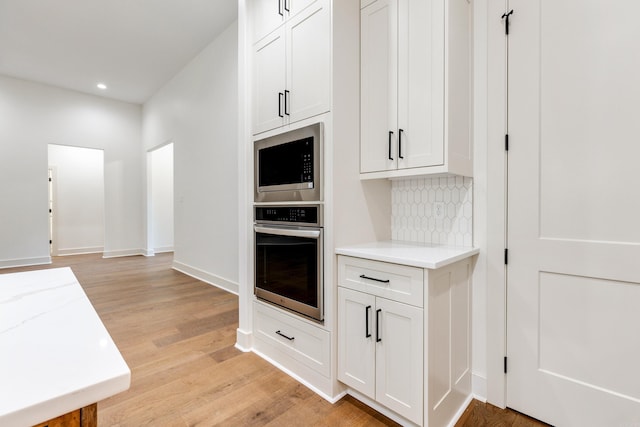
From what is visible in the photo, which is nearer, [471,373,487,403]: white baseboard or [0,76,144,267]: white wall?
[471,373,487,403]: white baseboard

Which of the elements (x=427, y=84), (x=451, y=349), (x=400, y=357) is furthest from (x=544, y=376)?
(x=427, y=84)

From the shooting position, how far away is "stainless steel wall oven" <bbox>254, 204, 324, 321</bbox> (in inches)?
72.3

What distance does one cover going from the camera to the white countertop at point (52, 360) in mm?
429

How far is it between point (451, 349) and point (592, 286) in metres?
0.73

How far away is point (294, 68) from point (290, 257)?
1.25 m

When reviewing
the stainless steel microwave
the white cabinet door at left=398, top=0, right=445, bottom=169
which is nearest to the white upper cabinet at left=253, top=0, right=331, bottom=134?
the stainless steel microwave

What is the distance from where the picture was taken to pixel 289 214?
203 centimetres

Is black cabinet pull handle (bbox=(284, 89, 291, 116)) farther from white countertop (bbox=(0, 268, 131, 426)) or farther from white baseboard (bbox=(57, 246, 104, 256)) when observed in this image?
white baseboard (bbox=(57, 246, 104, 256))

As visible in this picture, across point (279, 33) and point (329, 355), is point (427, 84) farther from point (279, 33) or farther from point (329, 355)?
point (329, 355)

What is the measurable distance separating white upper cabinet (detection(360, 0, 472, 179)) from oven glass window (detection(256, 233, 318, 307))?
0.62 m

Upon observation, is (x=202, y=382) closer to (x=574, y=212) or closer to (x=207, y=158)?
(x=574, y=212)

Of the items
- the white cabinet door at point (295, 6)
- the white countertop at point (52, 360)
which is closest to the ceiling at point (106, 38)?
the white cabinet door at point (295, 6)

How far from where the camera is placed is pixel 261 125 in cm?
226

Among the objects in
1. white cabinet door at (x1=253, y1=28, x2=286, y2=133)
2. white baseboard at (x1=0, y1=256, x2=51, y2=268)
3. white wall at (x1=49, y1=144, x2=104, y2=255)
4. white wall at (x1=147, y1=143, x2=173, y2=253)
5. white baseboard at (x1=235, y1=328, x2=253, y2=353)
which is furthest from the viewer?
white wall at (x1=147, y1=143, x2=173, y2=253)
